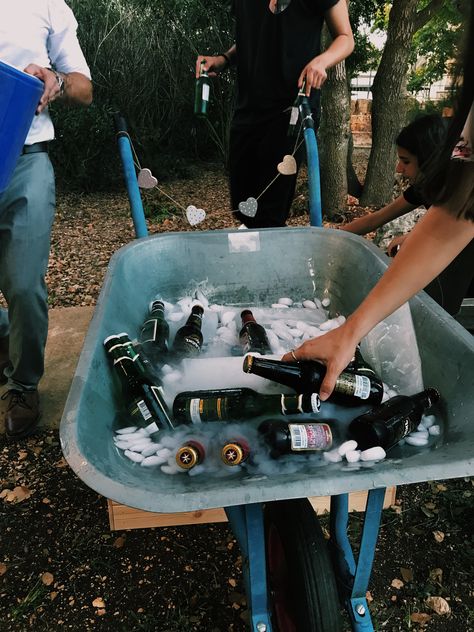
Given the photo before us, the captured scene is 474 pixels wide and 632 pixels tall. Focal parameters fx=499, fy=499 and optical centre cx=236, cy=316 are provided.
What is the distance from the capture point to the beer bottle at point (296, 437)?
1139 millimetres

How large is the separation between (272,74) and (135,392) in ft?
6.16

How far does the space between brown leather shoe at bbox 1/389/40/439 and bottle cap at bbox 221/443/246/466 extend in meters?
1.53

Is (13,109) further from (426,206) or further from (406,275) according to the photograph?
(426,206)

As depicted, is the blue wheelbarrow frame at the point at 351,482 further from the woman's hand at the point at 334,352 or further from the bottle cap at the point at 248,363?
the bottle cap at the point at 248,363

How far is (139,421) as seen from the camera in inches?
51.1

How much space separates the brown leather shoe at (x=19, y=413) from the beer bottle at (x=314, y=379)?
1.35m

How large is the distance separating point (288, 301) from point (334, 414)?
2.61 ft

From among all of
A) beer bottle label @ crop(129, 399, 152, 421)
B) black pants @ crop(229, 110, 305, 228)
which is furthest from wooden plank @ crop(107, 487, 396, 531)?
black pants @ crop(229, 110, 305, 228)

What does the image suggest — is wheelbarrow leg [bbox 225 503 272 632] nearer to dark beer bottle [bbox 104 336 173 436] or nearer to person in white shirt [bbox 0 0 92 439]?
dark beer bottle [bbox 104 336 173 436]

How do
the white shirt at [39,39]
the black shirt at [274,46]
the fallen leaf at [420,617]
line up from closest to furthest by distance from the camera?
1. the fallen leaf at [420,617]
2. the white shirt at [39,39]
3. the black shirt at [274,46]

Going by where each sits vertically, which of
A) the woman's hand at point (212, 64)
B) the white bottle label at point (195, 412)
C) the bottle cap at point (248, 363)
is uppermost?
the woman's hand at point (212, 64)

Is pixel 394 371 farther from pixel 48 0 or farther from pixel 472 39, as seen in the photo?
pixel 48 0

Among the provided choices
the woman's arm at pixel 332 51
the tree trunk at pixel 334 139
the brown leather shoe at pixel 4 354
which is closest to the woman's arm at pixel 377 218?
the woman's arm at pixel 332 51

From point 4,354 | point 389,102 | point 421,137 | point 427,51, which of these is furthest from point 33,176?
point 427,51
